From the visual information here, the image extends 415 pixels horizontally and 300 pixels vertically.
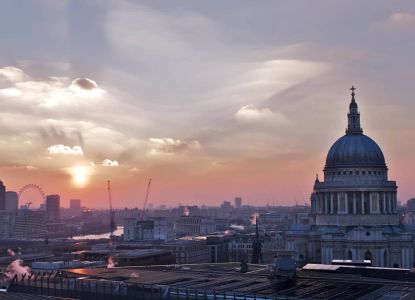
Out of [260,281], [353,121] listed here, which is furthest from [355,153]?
[260,281]

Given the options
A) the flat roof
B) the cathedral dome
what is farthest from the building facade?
the flat roof

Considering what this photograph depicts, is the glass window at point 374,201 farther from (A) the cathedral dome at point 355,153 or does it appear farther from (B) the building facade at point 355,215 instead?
(A) the cathedral dome at point 355,153

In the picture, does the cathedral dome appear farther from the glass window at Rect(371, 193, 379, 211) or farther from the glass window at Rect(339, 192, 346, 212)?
the glass window at Rect(371, 193, 379, 211)

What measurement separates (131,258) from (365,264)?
60207 mm

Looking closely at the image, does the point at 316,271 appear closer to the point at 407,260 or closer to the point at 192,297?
the point at 192,297

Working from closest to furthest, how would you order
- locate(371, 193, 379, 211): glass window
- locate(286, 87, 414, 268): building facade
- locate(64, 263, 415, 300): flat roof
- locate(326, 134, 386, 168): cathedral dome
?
locate(64, 263, 415, 300): flat roof
locate(286, 87, 414, 268): building facade
locate(371, 193, 379, 211): glass window
locate(326, 134, 386, 168): cathedral dome

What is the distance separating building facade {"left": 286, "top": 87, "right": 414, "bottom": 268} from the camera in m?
120

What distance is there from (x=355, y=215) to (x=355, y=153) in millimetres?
13318

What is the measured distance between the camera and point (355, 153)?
5153 inches

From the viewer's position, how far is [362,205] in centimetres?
12700

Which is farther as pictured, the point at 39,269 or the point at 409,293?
the point at 39,269

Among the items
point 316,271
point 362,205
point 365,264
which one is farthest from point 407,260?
point 316,271

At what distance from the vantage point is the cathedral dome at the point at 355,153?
13000 centimetres

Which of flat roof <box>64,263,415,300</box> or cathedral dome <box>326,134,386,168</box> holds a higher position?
cathedral dome <box>326,134,386,168</box>
